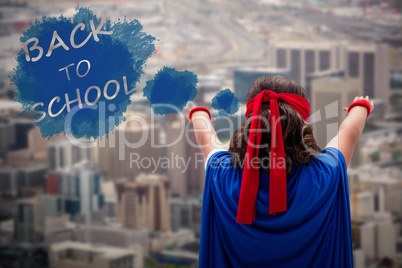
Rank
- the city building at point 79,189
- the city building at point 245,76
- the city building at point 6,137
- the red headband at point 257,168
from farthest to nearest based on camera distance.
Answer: the city building at point 6,137, the city building at point 79,189, the city building at point 245,76, the red headband at point 257,168

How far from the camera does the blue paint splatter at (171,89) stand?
129 cm

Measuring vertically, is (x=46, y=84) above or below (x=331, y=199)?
above

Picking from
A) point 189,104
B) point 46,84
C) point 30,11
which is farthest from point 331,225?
point 30,11

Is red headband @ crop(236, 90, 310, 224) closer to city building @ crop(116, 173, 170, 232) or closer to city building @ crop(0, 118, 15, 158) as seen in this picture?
city building @ crop(116, 173, 170, 232)

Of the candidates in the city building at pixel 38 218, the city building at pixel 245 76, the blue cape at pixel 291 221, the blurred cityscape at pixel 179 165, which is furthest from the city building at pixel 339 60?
the blue cape at pixel 291 221

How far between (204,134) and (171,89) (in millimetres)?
309

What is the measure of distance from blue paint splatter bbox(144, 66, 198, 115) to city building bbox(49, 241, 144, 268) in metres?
5.59

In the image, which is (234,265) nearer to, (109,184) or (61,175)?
(109,184)

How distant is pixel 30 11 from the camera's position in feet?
18.6

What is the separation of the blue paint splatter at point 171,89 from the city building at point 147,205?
5.19 metres

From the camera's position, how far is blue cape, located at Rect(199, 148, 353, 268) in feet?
2.88

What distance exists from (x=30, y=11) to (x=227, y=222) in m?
5.42

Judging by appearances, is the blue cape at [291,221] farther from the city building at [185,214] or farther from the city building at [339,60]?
the city building at [339,60]

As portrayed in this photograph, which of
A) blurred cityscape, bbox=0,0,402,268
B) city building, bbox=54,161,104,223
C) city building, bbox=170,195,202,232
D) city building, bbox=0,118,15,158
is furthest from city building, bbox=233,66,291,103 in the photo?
city building, bbox=0,118,15,158
